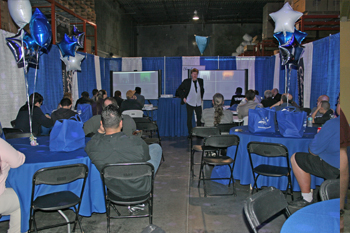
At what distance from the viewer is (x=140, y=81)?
9375mm

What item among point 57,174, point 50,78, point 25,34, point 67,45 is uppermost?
point 67,45

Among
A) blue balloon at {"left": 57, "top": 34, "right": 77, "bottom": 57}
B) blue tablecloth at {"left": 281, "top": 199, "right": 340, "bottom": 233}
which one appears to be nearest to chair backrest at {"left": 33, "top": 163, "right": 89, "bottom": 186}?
blue tablecloth at {"left": 281, "top": 199, "right": 340, "bottom": 233}

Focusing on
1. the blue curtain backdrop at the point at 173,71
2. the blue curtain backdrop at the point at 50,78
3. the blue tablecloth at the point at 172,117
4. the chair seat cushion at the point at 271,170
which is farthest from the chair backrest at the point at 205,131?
the blue curtain backdrop at the point at 173,71

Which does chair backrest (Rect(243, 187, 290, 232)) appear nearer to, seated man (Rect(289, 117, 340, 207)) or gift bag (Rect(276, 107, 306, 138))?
seated man (Rect(289, 117, 340, 207))

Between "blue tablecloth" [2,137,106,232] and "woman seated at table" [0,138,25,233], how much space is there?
8 cm

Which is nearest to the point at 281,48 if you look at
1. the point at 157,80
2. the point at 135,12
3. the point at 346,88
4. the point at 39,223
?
the point at 157,80

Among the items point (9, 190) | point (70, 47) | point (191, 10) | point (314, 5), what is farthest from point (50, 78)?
point (191, 10)

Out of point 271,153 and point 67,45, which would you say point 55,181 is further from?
point 67,45

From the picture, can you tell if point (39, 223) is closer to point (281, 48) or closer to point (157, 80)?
point (281, 48)

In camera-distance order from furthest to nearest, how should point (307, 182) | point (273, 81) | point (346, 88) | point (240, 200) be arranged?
1. point (273, 81)
2. point (240, 200)
3. point (307, 182)
4. point (346, 88)

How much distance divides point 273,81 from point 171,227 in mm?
7660

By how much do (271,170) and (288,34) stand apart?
3.77 metres

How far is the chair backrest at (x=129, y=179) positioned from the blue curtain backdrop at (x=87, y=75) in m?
6.48

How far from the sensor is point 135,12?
48.6ft
